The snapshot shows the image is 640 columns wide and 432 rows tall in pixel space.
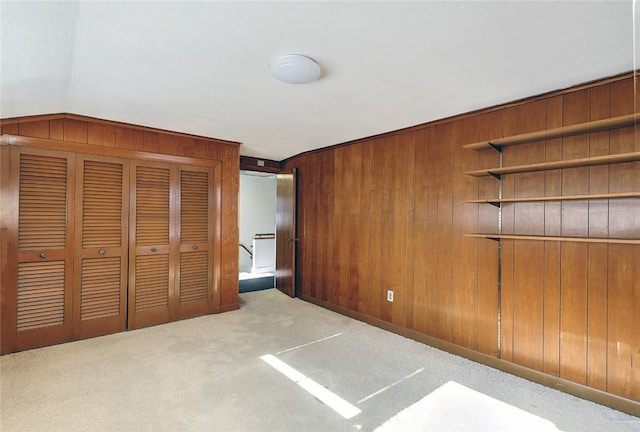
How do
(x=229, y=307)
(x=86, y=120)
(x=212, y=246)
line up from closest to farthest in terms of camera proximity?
(x=86, y=120) → (x=212, y=246) → (x=229, y=307)

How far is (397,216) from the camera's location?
3486 mm

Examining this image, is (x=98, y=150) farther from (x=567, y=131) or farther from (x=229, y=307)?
(x=567, y=131)

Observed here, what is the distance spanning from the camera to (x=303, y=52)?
1.80m

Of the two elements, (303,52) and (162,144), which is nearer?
(303,52)

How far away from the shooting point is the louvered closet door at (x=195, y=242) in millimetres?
3787

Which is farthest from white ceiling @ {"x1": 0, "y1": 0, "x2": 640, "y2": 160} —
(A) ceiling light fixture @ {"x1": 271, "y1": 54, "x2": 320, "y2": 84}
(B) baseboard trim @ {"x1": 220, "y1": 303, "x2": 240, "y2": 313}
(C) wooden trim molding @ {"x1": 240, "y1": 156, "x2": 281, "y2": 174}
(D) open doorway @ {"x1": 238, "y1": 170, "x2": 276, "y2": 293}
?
(D) open doorway @ {"x1": 238, "y1": 170, "x2": 276, "y2": 293}

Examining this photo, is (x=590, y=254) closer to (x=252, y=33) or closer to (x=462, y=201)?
(x=462, y=201)

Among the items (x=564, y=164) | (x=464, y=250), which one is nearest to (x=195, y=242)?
(x=464, y=250)

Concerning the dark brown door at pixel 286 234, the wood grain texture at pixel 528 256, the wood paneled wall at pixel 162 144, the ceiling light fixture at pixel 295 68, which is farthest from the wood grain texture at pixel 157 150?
the wood grain texture at pixel 528 256

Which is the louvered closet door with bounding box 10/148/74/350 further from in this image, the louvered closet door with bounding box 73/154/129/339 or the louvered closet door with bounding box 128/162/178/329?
the louvered closet door with bounding box 128/162/178/329

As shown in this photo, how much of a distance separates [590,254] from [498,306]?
0.79 meters

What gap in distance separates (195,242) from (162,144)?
4.10 ft

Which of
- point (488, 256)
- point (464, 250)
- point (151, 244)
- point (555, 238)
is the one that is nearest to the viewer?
point (555, 238)

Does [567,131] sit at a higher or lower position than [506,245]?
higher
